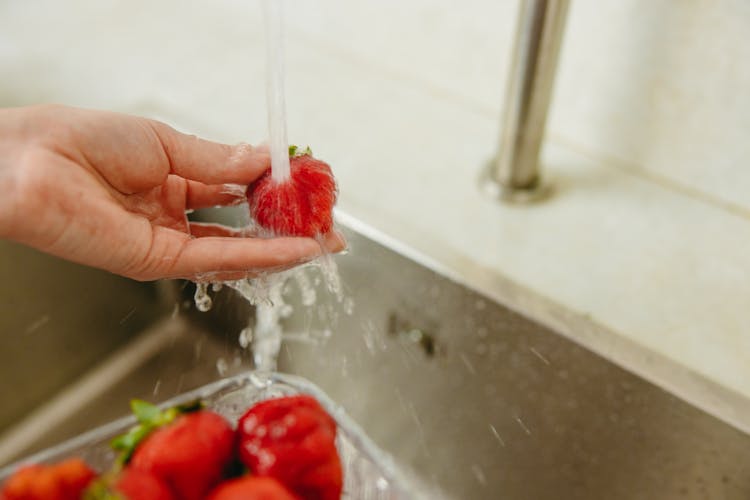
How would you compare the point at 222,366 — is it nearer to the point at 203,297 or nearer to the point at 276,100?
the point at 203,297


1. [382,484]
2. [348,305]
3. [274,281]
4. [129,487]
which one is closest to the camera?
[129,487]

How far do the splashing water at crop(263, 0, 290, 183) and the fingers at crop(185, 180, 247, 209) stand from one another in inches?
3.4

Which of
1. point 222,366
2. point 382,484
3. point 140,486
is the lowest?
point 222,366

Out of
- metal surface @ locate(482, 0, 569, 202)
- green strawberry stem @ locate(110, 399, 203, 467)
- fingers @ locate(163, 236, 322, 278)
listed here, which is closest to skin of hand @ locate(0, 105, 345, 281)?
fingers @ locate(163, 236, 322, 278)

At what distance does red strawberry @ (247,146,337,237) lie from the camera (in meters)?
0.57

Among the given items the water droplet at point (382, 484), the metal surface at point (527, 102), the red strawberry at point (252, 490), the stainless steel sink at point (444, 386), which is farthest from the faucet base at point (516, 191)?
the red strawberry at point (252, 490)

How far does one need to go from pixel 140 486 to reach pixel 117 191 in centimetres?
28

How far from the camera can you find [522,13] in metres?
0.70

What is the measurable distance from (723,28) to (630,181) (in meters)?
0.20

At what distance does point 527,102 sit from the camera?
0.75m

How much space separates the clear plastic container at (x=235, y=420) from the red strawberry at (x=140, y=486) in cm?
10

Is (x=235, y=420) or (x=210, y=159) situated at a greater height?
(x=210, y=159)

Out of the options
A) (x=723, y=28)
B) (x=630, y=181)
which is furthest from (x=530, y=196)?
(x=723, y=28)

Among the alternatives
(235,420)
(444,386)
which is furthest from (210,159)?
(444,386)
